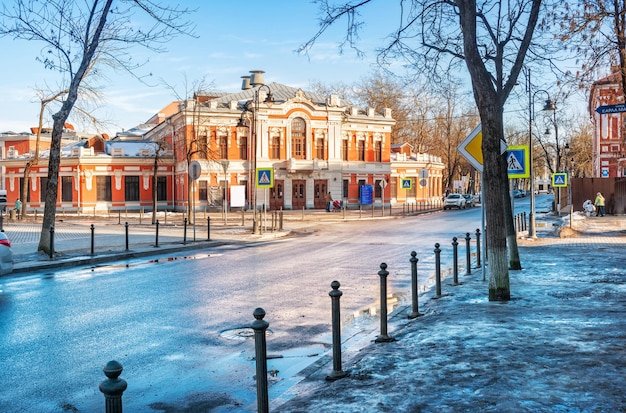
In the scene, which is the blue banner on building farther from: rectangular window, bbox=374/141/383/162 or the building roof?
the building roof

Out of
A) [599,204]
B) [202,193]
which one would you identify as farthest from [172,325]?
[202,193]

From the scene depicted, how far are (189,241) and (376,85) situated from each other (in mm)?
64663

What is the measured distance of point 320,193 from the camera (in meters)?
60.7

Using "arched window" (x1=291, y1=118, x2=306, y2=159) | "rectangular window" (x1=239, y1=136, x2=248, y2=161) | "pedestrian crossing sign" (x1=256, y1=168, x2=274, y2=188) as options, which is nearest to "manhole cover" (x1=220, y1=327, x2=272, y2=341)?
"pedestrian crossing sign" (x1=256, y1=168, x2=274, y2=188)

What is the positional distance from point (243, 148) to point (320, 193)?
8887 mm

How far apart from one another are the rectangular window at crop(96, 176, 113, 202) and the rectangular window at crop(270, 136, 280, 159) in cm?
1571

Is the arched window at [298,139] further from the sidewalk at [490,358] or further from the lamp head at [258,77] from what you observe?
Answer: the sidewalk at [490,358]

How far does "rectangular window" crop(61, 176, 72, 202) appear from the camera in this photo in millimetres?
57031

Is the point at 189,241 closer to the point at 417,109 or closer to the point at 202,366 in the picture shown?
the point at 202,366

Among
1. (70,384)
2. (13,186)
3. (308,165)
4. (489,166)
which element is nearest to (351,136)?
(308,165)

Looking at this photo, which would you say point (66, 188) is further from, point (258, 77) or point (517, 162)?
point (517, 162)

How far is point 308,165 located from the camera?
59156 mm

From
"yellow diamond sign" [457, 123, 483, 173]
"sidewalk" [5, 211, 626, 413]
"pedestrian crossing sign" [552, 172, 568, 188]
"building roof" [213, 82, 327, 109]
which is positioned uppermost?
"building roof" [213, 82, 327, 109]

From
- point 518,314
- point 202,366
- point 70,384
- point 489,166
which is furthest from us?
point 489,166
